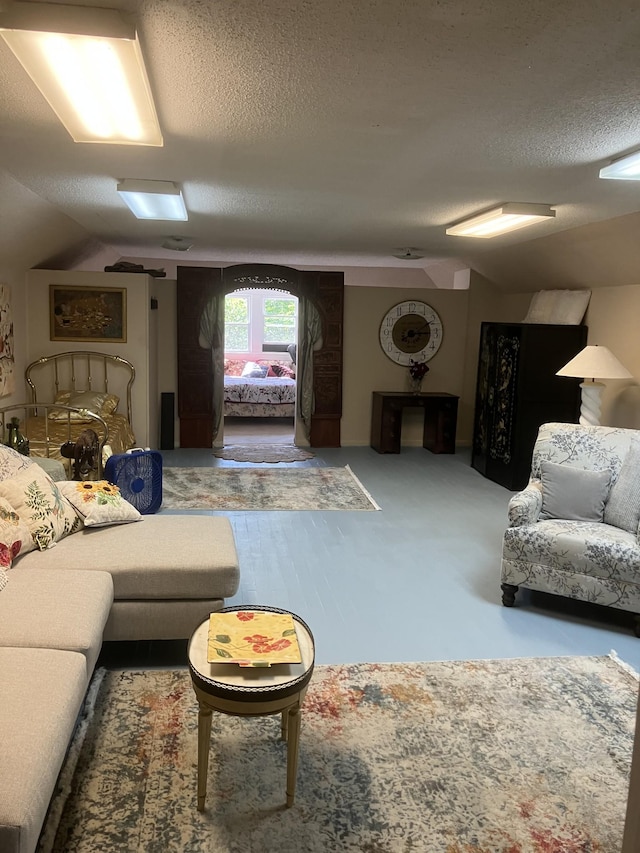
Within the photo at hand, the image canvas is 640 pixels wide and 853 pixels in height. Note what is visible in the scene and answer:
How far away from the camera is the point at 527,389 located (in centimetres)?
604

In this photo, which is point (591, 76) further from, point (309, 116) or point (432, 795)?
point (432, 795)

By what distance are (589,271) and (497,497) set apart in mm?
2172

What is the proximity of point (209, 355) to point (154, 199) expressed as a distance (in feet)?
10.7

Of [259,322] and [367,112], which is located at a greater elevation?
[367,112]

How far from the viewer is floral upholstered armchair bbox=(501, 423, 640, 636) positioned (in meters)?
3.39

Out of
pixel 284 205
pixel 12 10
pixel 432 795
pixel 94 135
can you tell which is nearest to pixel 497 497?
pixel 284 205

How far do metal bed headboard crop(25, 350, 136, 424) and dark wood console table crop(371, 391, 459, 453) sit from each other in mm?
2878

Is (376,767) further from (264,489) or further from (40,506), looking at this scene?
(264,489)

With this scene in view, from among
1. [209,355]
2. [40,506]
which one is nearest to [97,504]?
[40,506]

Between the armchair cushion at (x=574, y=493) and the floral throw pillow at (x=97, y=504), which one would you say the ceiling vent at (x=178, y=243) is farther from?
the armchair cushion at (x=574, y=493)

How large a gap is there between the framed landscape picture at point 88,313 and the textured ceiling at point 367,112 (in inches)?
58.2

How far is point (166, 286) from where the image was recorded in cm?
748

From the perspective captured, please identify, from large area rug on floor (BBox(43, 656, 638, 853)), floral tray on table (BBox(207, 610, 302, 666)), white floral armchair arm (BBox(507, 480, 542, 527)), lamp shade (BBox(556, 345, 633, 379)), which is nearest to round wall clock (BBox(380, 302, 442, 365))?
lamp shade (BBox(556, 345, 633, 379))

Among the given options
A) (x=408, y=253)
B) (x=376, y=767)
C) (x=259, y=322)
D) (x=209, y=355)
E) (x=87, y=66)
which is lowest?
(x=376, y=767)
